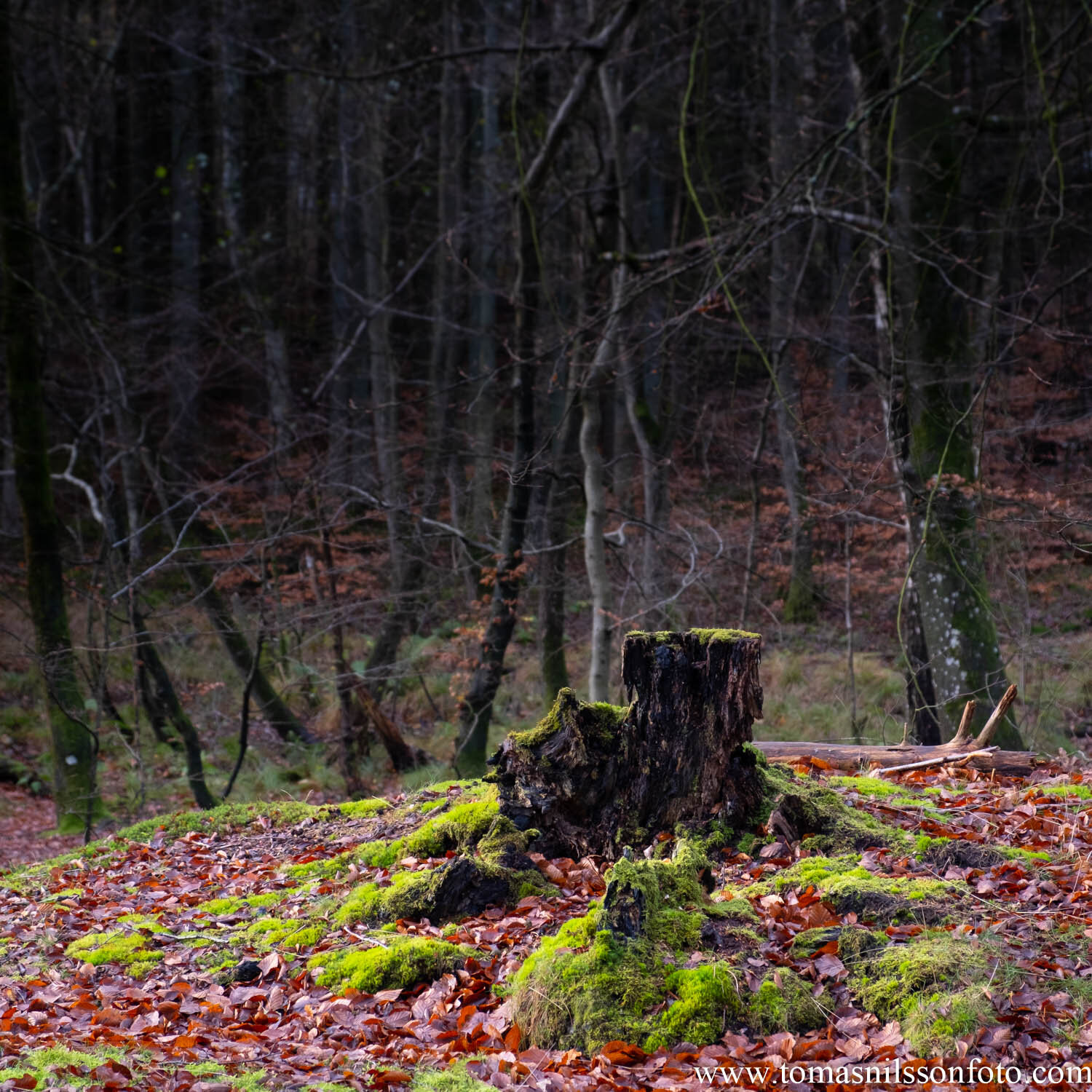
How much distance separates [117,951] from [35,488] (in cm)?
625

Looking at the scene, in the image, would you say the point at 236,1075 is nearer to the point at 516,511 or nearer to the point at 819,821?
the point at 819,821

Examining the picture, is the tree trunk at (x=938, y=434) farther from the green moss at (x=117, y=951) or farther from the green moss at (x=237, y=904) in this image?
the green moss at (x=117, y=951)

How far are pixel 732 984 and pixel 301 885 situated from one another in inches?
107

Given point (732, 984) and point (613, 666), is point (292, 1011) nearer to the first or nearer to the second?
point (732, 984)

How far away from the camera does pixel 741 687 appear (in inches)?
181

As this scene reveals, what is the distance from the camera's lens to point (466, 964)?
3.79 m

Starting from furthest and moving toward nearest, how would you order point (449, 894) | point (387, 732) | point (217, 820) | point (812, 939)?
point (387, 732) → point (217, 820) → point (449, 894) → point (812, 939)

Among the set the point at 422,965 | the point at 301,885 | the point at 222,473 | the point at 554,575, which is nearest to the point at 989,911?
the point at 422,965

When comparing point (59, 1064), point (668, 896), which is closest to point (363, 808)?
point (668, 896)

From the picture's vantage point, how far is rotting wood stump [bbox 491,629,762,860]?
Answer: 4.65 meters

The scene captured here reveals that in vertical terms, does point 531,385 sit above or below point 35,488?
above

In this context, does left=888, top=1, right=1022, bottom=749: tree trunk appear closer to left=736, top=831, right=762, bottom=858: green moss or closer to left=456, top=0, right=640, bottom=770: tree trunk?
left=456, top=0, right=640, bottom=770: tree trunk

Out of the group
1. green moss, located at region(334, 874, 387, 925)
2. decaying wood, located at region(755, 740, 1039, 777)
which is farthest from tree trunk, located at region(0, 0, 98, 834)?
decaying wood, located at region(755, 740, 1039, 777)

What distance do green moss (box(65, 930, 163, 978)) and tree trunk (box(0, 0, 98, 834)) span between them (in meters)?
4.94
